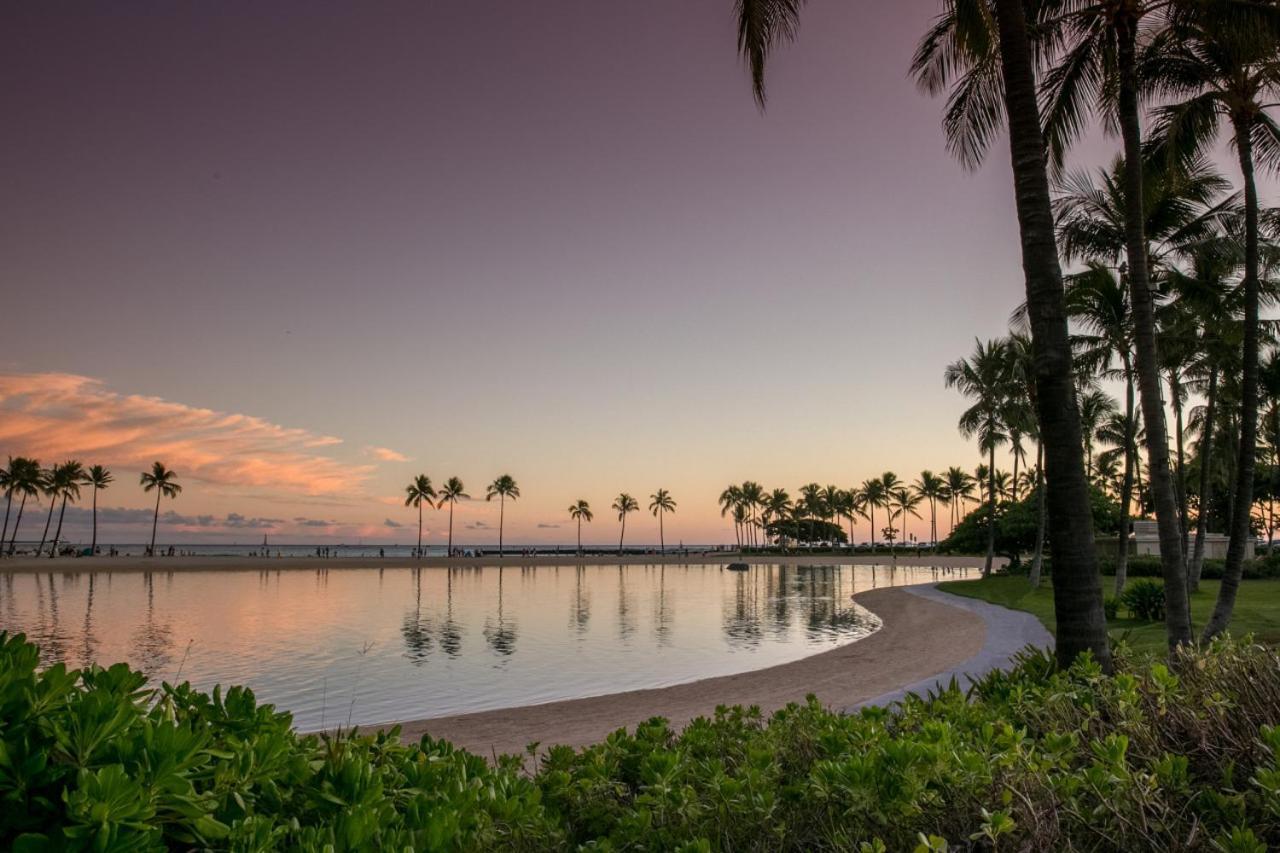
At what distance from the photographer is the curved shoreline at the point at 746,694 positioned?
1308cm

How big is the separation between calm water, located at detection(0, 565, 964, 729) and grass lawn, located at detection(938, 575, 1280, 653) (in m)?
6.41

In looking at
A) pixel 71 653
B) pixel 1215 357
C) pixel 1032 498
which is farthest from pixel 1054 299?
pixel 1032 498

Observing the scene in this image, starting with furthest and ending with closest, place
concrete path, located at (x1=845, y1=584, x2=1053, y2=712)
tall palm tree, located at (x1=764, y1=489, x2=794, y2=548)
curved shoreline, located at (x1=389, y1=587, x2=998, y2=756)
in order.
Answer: tall palm tree, located at (x1=764, y1=489, x2=794, y2=548) < concrete path, located at (x1=845, y1=584, x2=1053, y2=712) < curved shoreline, located at (x1=389, y1=587, x2=998, y2=756)

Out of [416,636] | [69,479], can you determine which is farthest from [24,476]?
[416,636]

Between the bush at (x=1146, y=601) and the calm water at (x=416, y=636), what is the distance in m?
8.48

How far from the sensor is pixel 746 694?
16250 millimetres

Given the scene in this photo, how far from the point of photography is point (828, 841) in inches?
107

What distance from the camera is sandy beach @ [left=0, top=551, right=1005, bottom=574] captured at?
234 ft

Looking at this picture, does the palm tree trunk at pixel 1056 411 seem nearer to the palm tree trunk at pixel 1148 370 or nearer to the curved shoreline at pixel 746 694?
the curved shoreline at pixel 746 694

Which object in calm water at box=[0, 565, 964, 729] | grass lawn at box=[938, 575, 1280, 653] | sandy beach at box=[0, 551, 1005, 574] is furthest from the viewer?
sandy beach at box=[0, 551, 1005, 574]

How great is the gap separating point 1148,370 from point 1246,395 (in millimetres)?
3648

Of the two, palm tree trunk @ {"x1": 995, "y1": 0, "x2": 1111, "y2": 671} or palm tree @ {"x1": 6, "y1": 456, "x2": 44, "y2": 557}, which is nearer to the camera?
palm tree trunk @ {"x1": 995, "y1": 0, "x2": 1111, "y2": 671}

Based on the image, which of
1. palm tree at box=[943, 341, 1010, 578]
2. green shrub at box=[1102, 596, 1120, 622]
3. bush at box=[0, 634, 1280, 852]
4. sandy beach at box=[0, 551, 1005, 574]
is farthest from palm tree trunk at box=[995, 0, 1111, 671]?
sandy beach at box=[0, 551, 1005, 574]

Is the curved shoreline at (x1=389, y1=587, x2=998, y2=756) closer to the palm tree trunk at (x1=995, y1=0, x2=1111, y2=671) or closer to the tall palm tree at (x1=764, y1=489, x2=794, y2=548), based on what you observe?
the palm tree trunk at (x1=995, y1=0, x2=1111, y2=671)
